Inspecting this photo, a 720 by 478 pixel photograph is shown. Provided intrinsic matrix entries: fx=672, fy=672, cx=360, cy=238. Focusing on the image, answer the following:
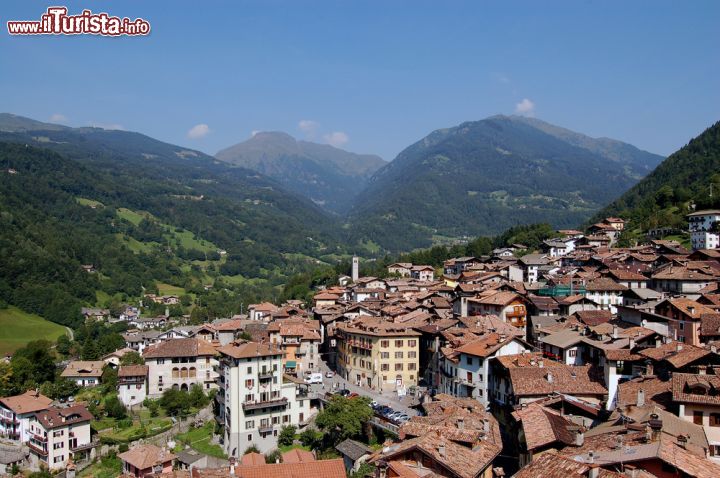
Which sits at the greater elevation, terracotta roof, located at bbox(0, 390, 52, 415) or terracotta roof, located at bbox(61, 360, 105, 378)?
terracotta roof, located at bbox(0, 390, 52, 415)

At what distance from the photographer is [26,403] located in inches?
2564

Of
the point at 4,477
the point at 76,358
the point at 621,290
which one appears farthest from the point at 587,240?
the point at 4,477

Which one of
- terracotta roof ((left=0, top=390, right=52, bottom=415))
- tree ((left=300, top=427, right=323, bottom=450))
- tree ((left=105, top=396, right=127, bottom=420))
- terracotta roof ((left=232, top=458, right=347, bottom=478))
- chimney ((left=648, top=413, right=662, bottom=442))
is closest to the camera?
chimney ((left=648, top=413, right=662, bottom=442))

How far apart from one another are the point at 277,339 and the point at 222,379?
12906mm

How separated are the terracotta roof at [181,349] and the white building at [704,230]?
6545 cm

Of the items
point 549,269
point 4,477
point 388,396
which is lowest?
point 4,477

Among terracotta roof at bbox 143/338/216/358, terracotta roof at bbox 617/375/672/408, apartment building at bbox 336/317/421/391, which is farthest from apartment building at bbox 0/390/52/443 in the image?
terracotta roof at bbox 617/375/672/408

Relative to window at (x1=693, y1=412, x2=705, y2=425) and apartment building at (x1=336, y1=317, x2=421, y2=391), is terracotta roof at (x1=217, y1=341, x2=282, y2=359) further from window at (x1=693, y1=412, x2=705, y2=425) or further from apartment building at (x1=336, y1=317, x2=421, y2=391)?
window at (x1=693, y1=412, x2=705, y2=425)

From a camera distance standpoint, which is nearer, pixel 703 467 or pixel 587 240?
pixel 703 467

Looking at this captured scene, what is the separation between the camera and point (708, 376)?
29.9 m

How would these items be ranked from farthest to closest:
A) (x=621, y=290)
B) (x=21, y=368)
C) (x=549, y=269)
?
(x=549, y=269) < (x=21, y=368) < (x=621, y=290)

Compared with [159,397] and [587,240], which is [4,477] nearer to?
[159,397]

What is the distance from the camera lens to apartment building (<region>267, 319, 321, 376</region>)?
67500mm

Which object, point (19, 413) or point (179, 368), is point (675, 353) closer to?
point (179, 368)
